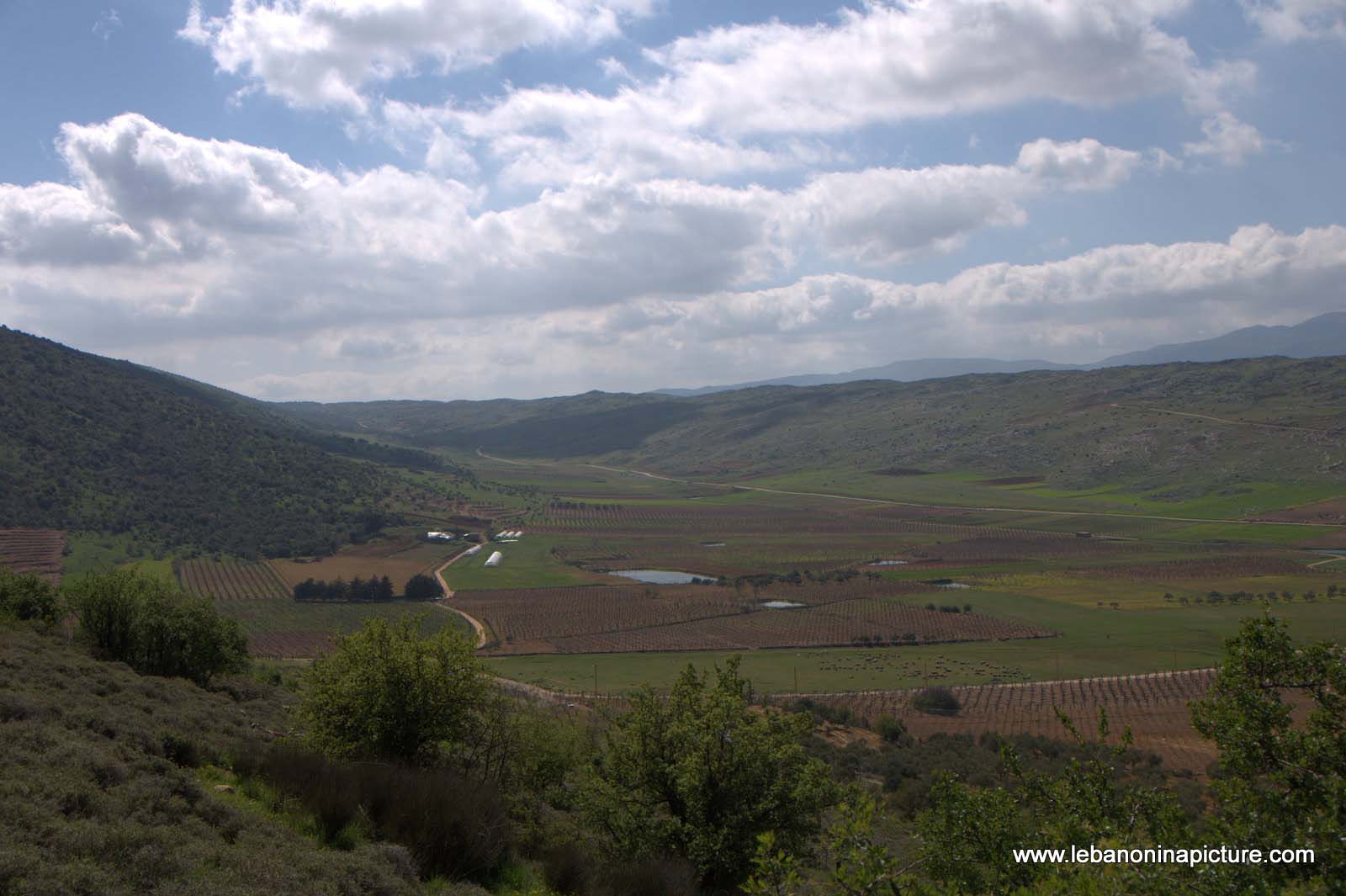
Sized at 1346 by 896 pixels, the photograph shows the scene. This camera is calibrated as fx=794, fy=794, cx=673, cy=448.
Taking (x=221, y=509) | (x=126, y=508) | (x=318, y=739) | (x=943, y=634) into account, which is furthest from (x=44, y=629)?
(x=221, y=509)

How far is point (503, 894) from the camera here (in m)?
12.5

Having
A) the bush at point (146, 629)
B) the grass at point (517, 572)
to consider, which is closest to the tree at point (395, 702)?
the bush at point (146, 629)

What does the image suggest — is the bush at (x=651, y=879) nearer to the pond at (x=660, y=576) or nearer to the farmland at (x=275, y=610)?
the farmland at (x=275, y=610)

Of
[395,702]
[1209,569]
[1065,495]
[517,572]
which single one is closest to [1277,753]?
[395,702]

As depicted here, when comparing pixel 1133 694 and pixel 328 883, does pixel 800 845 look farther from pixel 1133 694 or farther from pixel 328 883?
pixel 1133 694

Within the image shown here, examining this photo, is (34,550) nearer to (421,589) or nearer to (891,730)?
(421,589)

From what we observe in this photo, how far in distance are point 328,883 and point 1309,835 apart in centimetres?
1110

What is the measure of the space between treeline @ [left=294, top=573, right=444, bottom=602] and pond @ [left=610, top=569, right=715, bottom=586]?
23759 millimetres

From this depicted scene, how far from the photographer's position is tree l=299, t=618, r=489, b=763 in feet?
57.0

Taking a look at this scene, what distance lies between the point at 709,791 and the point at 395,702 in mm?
7157

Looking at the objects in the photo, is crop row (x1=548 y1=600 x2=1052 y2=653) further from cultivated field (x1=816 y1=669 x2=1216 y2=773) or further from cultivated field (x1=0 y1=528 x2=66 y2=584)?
cultivated field (x1=0 y1=528 x2=66 y2=584)

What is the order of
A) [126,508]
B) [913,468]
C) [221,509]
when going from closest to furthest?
[126,508]
[221,509]
[913,468]

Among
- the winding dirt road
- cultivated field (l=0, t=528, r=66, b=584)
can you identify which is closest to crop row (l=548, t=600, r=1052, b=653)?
the winding dirt road

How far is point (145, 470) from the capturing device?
372ft
